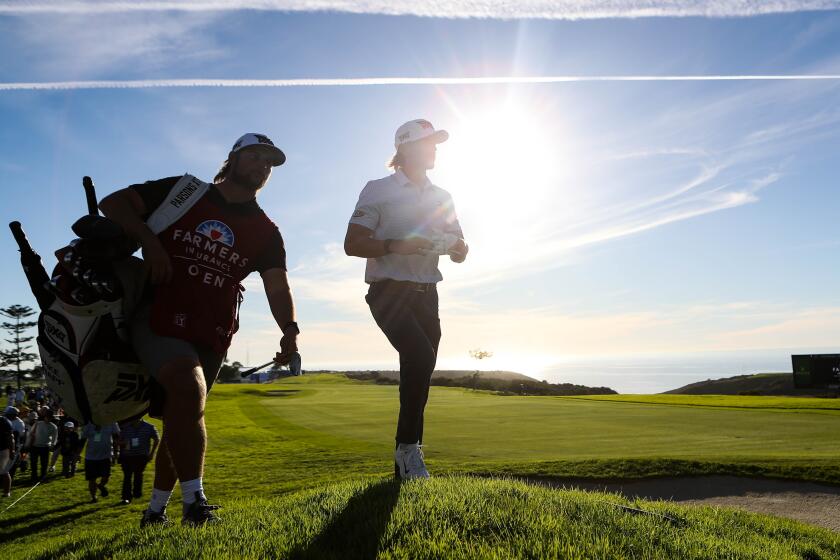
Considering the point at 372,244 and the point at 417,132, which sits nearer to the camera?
the point at 372,244

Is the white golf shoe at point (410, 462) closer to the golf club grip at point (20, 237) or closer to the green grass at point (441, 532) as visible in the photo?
the green grass at point (441, 532)

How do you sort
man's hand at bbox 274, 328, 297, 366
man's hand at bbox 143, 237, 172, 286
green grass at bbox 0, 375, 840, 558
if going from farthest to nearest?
man's hand at bbox 274, 328, 297, 366, man's hand at bbox 143, 237, 172, 286, green grass at bbox 0, 375, 840, 558

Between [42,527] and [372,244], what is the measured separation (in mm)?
9368

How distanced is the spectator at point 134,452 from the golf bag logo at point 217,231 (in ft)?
33.8

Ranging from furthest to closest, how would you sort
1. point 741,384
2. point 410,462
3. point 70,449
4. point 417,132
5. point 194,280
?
point 741,384 < point 70,449 < point 417,132 < point 410,462 < point 194,280

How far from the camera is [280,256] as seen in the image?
3.91m

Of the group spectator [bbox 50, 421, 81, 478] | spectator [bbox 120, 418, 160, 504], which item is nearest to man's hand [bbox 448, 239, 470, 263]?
spectator [bbox 120, 418, 160, 504]

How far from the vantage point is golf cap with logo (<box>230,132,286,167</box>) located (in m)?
3.69

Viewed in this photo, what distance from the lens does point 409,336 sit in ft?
13.8

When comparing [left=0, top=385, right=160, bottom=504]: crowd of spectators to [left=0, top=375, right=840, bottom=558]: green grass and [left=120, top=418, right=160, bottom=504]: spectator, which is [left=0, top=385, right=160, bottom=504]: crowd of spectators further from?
[left=0, top=375, right=840, bottom=558]: green grass

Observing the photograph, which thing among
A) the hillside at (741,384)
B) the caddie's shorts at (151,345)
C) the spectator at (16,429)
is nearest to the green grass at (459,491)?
the caddie's shorts at (151,345)

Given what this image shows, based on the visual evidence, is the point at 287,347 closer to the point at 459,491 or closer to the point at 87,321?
the point at 87,321

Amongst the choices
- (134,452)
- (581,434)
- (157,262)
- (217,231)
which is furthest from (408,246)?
(581,434)

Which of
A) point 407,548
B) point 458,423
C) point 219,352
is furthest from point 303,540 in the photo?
point 458,423
